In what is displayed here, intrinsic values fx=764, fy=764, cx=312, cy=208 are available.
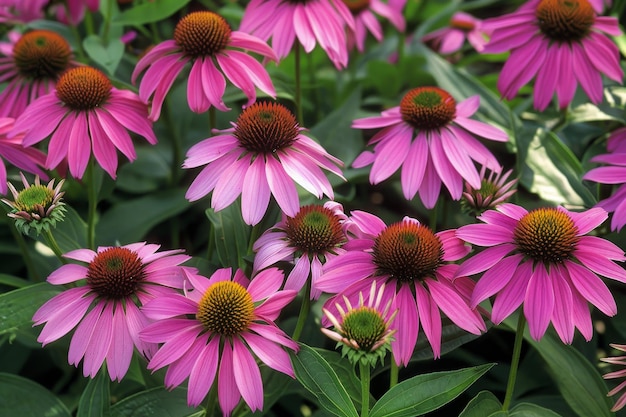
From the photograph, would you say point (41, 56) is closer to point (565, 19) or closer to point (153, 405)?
point (153, 405)

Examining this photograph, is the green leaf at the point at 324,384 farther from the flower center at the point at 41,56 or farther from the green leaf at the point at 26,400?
the flower center at the point at 41,56

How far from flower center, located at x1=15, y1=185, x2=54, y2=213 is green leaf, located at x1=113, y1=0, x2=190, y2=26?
546 millimetres

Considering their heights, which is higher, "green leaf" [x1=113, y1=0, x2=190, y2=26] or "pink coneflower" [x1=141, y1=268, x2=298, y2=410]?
"green leaf" [x1=113, y1=0, x2=190, y2=26]

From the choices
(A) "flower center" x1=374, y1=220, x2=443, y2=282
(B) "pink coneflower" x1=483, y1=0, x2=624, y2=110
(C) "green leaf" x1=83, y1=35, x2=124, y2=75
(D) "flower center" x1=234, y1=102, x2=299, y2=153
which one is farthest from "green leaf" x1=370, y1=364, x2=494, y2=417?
(C) "green leaf" x1=83, y1=35, x2=124, y2=75

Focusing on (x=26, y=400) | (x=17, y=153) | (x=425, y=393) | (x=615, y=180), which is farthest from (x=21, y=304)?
(x=615, y=180)

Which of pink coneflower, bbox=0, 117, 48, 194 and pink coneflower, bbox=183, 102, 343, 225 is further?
pink coneflower, bbox=0, 117, 48, 194


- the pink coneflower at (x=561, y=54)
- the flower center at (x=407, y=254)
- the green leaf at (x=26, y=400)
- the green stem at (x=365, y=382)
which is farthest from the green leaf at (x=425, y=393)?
the pink coneflower at (x=561, y=54)

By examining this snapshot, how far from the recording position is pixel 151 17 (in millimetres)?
1461

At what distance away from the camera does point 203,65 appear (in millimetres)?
1189

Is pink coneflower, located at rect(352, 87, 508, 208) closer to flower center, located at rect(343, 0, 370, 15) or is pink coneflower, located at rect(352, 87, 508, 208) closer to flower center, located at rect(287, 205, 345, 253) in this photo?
flower center, located at rect(287, 205, 345, 253)

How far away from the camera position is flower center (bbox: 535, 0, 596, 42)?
4.24 feet

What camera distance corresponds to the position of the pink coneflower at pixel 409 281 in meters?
0.91

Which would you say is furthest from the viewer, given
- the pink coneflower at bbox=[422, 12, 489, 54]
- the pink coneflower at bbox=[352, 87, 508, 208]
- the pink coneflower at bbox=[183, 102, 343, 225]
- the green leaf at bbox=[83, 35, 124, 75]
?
the pink coneflower at bbox=[422, 12, 489, 54]

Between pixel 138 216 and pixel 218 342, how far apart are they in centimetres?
67
